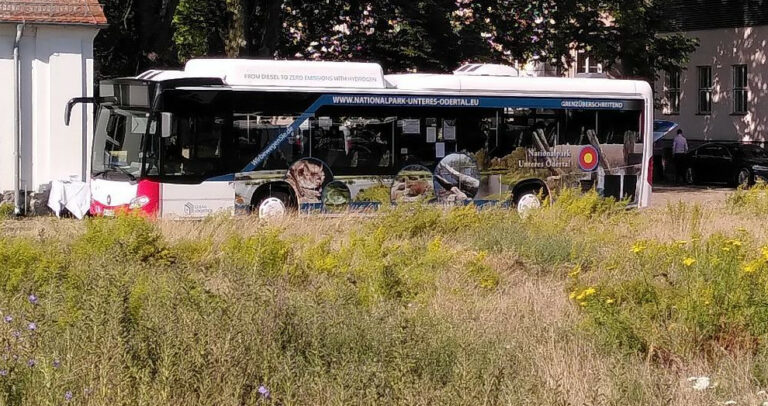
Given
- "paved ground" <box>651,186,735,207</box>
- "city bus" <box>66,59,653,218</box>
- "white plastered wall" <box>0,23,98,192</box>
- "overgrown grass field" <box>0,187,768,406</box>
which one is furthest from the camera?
"paved ground" <box>651,186,735,207</box>

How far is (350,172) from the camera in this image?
21.5 metres

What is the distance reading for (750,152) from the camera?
1540 inches

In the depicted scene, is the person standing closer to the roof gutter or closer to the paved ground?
the paved ground

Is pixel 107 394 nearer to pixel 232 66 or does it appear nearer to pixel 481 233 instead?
pixel 481 233

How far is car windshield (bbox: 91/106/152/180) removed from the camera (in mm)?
20186

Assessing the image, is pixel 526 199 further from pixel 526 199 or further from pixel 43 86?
pixel 43 86

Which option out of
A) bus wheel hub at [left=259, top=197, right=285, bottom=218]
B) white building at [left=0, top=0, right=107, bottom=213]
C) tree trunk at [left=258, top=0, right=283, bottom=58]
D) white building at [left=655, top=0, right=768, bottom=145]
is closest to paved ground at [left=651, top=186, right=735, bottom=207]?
white building at [left=655, top=0, right=768, bottom=145]

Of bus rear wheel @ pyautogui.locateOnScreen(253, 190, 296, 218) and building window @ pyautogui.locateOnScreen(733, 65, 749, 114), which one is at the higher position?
building window @ pyautogui.locateOnScreen(733, 65, 749, 114)

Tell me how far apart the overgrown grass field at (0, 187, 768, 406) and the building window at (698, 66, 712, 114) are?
36.3m

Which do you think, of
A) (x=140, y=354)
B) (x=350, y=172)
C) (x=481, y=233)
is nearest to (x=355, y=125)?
(x=350, y=172)

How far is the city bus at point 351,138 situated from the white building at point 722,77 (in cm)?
Answer: 2158

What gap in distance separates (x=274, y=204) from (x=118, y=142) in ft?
9.34

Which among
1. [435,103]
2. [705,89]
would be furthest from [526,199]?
[705,89]

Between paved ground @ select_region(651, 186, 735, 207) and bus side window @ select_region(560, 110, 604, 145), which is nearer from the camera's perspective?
bus side window @ select_region(560, 110, 604, 145)
